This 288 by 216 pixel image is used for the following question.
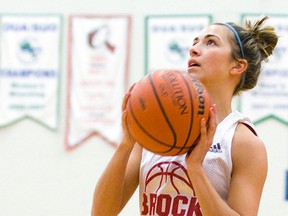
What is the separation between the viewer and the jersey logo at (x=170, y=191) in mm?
2322

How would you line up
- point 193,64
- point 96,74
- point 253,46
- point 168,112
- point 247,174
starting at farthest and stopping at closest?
1. point 96,74
2. point 253,46
3. point 193,64
4. point 247,174
5. point 168,112

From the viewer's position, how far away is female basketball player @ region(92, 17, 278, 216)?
2188 mm

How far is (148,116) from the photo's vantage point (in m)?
2.18

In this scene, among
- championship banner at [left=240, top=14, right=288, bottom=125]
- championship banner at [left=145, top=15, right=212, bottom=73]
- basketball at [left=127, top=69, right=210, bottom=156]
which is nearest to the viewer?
basketball at [left=127, top=69, right=210, bottom=156]

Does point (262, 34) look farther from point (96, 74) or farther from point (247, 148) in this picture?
point (96, 74)

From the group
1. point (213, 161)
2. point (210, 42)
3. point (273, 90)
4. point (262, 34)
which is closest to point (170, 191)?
point (213, 161)

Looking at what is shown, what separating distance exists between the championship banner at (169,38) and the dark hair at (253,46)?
3910 millimetres

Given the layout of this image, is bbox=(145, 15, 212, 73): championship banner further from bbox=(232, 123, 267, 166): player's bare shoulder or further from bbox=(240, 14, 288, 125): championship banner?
bbox=(232, 123, 267, 166): player's bare shoulder

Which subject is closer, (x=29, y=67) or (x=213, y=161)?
(x=213, y=161)

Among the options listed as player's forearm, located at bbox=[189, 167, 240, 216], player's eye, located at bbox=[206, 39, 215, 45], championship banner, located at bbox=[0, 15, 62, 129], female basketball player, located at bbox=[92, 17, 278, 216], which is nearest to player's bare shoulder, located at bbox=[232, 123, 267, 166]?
female basketball player, located at bbox=[92, 17, 278, 216]

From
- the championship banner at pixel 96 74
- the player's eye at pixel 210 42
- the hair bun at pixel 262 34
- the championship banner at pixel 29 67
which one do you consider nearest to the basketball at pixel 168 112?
the player's eye at pixel 210 42

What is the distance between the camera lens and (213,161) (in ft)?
7.62

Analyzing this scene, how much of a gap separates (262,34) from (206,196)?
0.72 meters

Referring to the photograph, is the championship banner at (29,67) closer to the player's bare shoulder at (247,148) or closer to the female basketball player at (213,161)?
the female basketball player at (213,161)
